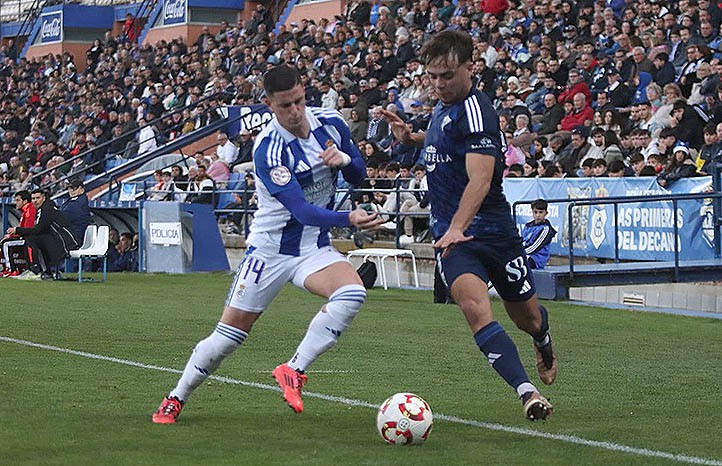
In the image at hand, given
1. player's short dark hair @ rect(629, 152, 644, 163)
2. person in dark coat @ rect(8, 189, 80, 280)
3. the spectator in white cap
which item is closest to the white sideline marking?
the spectator in white cap

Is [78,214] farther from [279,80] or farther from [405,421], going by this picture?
[405,421]

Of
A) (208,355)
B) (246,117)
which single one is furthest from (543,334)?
(246,117)

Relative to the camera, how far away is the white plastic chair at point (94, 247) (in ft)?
76.8

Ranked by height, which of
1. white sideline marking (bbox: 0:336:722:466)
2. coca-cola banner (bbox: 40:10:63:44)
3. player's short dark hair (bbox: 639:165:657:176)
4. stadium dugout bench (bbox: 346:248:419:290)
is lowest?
stadium dugout bench (bbox: 346:248:419:290)

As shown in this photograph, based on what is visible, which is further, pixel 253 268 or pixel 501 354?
pixel 253 268

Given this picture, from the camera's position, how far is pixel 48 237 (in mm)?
23516

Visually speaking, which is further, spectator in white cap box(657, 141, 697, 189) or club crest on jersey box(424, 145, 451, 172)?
spectator in white cap box(657, 141, 697, 189)

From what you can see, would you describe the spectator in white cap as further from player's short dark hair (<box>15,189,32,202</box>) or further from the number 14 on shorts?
player's short dark hair (<box>15,189,32,202</box>)

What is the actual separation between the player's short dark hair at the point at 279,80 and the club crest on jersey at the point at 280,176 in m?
0.40

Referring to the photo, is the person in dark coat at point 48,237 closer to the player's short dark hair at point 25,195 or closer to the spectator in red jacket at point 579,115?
the player's short dark hair at point 25,195

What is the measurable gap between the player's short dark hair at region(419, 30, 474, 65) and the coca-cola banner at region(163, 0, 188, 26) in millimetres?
36844

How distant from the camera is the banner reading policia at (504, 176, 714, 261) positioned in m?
17.5

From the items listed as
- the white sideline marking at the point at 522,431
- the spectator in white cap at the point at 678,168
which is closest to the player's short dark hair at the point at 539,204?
the spectator in white cap at the point at 678,168

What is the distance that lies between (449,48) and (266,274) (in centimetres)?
156
